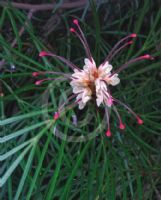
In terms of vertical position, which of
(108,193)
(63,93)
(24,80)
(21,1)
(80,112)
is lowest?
(108,193)

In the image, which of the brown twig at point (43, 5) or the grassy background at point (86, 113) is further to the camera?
the brown twig at point (43, 5)

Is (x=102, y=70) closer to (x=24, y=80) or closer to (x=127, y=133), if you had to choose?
(x=127, y=133)

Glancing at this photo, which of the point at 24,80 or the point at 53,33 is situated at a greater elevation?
the point at 53,33

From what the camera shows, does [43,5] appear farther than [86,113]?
Yes

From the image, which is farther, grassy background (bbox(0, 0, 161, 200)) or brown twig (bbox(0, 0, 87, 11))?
brown twig (bbox(0, 0, 87, 11))

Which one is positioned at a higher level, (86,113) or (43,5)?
(43,5)

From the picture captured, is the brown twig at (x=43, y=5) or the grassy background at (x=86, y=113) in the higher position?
the brown twig at (x=43, y=5)

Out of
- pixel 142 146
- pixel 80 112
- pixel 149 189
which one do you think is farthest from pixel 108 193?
pixel 80 112

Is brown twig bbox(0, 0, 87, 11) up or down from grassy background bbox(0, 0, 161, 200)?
up
